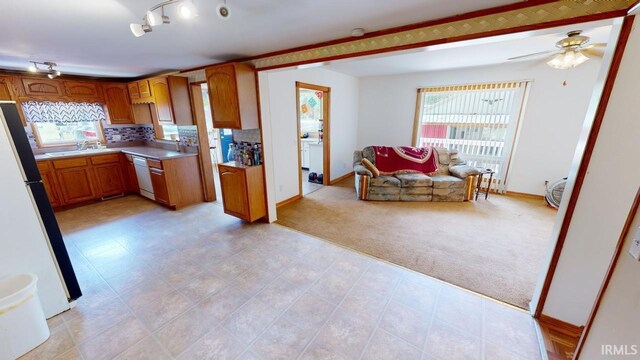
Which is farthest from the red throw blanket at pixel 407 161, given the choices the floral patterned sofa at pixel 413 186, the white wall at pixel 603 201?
the white wall at pixel 603 201

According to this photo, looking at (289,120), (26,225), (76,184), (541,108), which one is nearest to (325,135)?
(289,120)

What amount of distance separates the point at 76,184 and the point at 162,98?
203cm

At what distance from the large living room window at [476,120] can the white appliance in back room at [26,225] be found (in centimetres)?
549

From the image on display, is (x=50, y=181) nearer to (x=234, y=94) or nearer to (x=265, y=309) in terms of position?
(x=234, y=94)

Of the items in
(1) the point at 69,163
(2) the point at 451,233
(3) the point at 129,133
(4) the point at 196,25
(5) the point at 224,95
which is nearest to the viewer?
(4) the point at 196,25

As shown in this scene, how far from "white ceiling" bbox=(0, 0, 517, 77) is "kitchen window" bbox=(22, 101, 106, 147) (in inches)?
52.1

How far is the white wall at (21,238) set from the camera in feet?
5.20

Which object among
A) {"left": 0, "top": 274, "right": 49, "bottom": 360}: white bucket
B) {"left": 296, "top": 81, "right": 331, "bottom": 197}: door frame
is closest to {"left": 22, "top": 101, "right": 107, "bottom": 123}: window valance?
{"left": 0, "top": 274, "right": 49, "bottom": 360}: white bucket

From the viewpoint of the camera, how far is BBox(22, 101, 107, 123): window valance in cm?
372

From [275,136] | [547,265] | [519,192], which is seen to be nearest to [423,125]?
[519,192]

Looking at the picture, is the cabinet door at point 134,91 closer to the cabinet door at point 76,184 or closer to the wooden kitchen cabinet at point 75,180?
the wooden kitchen cabinet at point 75,180

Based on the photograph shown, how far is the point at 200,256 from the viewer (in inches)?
101

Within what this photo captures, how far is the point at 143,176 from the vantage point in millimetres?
4074

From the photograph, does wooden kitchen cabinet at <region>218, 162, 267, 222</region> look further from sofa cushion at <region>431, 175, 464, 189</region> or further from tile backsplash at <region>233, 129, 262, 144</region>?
sofa cushion at <region>431, 175, 464, 189</region>
